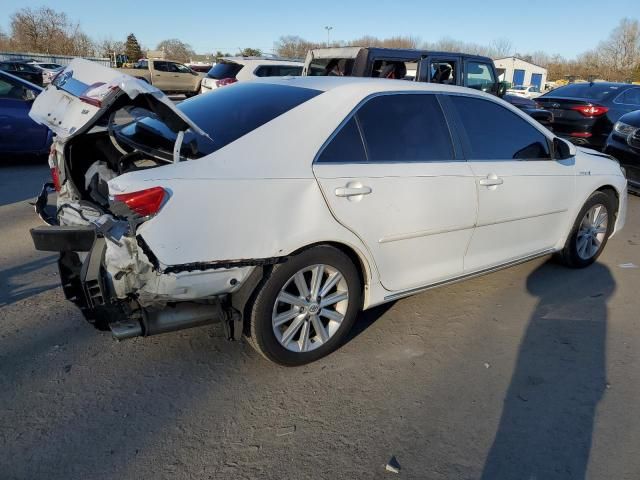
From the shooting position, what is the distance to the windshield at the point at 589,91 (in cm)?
1092

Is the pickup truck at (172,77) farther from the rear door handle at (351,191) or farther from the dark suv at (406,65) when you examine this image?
the rear door handle at (351,191)

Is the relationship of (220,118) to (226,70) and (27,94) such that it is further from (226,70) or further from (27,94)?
(226,70)

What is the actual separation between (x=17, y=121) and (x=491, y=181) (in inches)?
295

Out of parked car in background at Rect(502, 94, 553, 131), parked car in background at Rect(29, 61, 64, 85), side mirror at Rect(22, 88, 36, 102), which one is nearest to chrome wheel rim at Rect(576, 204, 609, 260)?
parked car in background at Rect(502, 94, 553, 131)

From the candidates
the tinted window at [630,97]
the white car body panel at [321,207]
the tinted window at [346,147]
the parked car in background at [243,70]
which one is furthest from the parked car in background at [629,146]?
the parked car in background at [243,70]

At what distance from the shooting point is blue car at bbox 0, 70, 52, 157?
805 cm

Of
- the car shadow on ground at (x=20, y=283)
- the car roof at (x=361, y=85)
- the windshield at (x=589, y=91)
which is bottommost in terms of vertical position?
the car shadow on ground at (x=20, y=283)

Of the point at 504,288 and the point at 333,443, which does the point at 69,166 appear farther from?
the point at 504,288

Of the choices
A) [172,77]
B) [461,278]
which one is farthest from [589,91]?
[172,77]

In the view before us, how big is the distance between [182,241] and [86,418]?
40.9 inches

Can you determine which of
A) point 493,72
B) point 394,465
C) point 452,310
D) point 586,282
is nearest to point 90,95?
point 394,465

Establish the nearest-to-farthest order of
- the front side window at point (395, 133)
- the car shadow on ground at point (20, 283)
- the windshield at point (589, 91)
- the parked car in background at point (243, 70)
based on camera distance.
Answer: the front side window at point (395, 133) < the car shadow on ground at point (20, 283) < the windshield at point (589, 91) < the parked car in background at point (243, 70)

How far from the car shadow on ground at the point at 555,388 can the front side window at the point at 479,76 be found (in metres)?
5.46

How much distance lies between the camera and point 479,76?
9.30m
